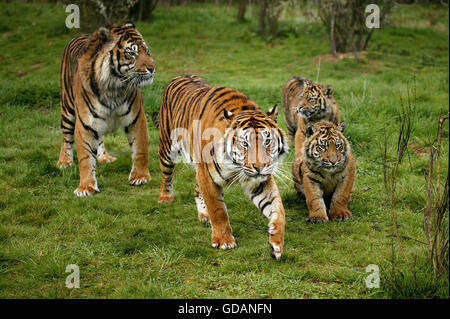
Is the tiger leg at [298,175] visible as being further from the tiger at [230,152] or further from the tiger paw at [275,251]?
the tiger paw at [275,251]

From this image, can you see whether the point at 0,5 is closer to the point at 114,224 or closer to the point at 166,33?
the point at 166,33

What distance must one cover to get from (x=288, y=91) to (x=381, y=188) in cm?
255

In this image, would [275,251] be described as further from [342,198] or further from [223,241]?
[342,198]

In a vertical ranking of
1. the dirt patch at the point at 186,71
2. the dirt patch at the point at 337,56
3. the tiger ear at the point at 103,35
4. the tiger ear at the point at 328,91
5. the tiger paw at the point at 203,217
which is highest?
the tiger ear at the point at 103,35

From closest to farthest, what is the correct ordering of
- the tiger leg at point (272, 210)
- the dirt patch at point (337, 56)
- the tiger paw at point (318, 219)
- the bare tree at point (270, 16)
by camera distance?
the tiger leg at point (272, 210)
the tiger paw at point (318, 219)
the dirt patch at point (337, 56)
the bare tree at point (270, 16)

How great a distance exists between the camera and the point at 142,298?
3387 millimetres

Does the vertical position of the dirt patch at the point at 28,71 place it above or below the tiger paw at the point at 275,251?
above

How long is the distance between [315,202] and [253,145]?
1465 millimetres

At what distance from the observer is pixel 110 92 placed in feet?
18.5

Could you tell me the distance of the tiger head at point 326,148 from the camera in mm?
4770

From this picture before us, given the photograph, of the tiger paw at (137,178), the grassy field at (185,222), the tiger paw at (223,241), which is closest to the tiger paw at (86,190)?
the grassy field at (185,222)

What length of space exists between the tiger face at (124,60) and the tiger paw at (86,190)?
3.74 feet

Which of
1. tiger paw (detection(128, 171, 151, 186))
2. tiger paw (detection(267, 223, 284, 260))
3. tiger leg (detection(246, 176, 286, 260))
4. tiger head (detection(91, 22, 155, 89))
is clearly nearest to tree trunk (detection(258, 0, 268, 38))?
tiger head (detection(91, 22, 155, 89))

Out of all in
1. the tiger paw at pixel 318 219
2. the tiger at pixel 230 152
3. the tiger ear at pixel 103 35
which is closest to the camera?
the tiger at pixel 230 152
